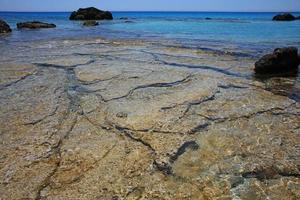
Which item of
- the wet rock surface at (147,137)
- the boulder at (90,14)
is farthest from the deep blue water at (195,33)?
the boulder at (90,14)

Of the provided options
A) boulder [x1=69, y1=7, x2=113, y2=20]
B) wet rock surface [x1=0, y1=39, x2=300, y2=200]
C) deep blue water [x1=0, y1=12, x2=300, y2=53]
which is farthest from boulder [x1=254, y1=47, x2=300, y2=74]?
boulder [x1=69, y1=7, x2=113, y2=20]

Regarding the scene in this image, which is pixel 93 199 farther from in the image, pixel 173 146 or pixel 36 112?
pixel 36 112

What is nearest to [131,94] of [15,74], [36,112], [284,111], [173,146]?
[36,112]

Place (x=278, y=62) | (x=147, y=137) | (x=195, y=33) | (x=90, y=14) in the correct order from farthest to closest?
(x=90, y=14), (x=195, y=33), (x=278, y=62), (x=147, y=137)

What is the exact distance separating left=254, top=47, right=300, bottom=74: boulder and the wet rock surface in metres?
0.58

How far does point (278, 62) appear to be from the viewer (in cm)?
530

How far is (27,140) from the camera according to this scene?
102 inches

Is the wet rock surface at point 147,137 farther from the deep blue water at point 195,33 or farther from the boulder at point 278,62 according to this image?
the deep blue water at point 195,33

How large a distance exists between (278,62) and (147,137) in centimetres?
379

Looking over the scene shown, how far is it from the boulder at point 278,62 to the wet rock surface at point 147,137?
581mm

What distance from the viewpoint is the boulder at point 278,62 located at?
5164 mm

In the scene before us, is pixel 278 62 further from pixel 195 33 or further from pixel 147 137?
pixel 195 33

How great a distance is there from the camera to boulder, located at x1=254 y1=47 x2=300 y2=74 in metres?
5.16

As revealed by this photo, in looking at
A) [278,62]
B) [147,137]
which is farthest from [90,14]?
[147,137]
